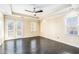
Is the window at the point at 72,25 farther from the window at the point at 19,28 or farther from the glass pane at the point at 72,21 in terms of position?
the window at the point at 19,28

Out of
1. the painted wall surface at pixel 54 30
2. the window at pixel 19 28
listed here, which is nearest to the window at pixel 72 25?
the painted wall surface at pixel 54 30

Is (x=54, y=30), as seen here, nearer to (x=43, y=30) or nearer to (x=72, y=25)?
(x=43, y=30)

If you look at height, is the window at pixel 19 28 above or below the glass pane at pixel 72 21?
below

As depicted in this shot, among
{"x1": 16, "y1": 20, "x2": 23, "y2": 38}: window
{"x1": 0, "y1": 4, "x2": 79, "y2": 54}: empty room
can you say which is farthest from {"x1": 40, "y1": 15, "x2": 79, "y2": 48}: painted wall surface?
{"x1": 16, "y1": 20, "x2": 23, "y2": 38}: window

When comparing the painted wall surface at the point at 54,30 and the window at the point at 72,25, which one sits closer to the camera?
the window at the point at 72,25

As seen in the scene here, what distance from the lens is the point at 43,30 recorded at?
2.38 metres

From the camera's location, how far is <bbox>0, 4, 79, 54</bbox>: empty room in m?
2.11

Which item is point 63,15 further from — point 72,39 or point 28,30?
point 28,30

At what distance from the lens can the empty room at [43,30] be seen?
2.11m

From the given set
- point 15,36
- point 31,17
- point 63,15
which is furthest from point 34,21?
point 63,15

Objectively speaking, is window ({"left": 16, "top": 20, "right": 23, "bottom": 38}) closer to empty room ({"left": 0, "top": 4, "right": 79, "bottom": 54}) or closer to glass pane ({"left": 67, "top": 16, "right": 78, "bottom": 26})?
empty room ({"left": 0, "top": 4, "right": 79, "bottom": 54})

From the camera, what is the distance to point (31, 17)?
2.23 m
